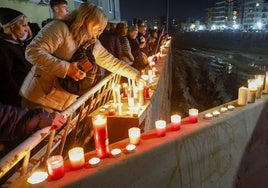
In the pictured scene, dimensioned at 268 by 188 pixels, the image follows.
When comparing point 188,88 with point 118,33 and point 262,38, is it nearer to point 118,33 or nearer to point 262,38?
point 118,33

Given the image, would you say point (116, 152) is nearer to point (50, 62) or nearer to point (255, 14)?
point (50, 62)

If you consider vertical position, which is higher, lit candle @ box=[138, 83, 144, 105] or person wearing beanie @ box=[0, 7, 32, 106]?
person wearing beanie @ box=[0, 7, 32, 106]

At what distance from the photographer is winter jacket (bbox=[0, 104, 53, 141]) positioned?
2.10m

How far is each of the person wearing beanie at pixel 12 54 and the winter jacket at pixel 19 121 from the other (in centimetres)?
167

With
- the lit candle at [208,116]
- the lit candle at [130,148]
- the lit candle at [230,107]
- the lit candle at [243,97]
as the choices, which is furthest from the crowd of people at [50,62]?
the lit candle at [243,97]

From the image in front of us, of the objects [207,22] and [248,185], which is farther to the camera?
[207,22]

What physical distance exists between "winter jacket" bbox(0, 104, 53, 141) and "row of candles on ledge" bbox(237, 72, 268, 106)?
9.50ft

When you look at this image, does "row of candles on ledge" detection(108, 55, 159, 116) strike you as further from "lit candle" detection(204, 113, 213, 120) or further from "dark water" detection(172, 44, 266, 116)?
"dark water" detection(172, 44, 266, 116)

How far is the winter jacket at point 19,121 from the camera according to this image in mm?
2098

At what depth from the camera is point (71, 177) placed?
88.6 inches

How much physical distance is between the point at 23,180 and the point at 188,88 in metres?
20.5

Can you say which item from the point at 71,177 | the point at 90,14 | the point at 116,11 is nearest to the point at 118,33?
the point at 90,14

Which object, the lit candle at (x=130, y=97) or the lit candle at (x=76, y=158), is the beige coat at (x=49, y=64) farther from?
the lit candle at (x=130, y=97)

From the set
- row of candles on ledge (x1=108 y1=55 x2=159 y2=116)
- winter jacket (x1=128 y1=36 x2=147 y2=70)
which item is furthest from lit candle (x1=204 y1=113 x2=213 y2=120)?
winter jacket (x1=128 y1=36 x2=147 y2=70)
